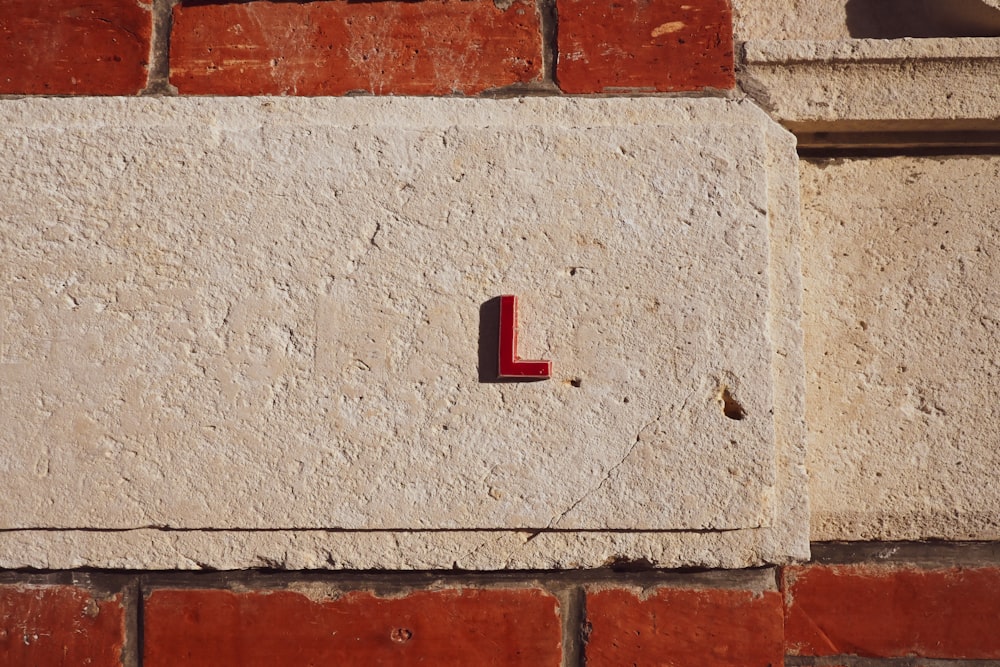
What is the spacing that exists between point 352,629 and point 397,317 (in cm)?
52

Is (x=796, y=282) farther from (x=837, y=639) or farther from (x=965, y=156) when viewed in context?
(x=837, y=639)

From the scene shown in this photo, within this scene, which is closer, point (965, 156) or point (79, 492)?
point (79, 492)

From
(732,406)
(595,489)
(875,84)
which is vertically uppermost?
(875,84)

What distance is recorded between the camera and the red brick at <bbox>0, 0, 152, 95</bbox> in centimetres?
130

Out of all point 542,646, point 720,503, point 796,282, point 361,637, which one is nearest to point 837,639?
point 720,503

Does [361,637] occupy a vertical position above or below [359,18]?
below

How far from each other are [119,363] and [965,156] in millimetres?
1558

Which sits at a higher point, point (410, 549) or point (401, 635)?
point (410, 549)

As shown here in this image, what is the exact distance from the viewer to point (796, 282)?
1.23 metres

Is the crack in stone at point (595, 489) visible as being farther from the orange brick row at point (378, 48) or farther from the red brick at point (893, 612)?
the orange brick row at point (378, 48)

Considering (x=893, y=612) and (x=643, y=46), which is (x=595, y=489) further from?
(x=643, y=46)

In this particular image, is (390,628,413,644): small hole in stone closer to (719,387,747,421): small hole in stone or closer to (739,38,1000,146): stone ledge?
(719,387,747,421): small hole in stone

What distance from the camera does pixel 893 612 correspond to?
4.10ft

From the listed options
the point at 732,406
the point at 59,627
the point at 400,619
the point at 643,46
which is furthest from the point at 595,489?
the point at 59,627
